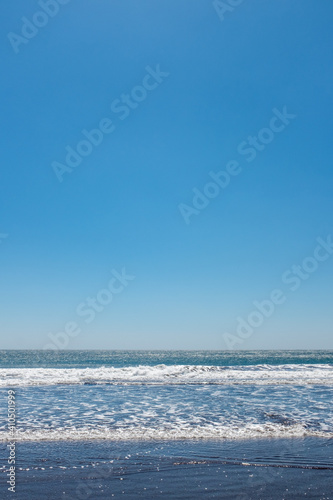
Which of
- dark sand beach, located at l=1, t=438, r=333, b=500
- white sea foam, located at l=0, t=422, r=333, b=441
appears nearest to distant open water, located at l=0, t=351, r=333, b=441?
white sea foam, located at l=0, t=422, r=333, b=441

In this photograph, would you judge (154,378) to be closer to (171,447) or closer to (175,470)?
(171,447)

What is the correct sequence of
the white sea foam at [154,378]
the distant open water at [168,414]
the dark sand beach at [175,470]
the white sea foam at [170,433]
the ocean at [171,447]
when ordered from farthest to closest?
1. the white sea foam at [154,378]
2. the distant open water at [168,414]
3. the white sea foam at [170,433]
4. the ocean at [171,447]
5. the dark sand beach at [175,470]

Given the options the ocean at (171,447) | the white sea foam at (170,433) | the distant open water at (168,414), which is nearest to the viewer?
the ocean at (171,447)

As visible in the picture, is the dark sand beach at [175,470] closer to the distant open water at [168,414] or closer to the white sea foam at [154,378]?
the distant open water at [168,414]

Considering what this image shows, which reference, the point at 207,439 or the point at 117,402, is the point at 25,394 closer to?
the point at 117,402

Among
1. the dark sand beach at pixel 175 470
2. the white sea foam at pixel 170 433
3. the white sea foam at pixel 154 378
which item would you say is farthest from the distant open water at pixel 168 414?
the white sea foam at pixel 154 378

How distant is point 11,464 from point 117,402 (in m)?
9.36

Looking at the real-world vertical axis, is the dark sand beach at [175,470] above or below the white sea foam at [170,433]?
above

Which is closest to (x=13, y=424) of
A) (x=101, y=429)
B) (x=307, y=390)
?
(x=101, y=429)

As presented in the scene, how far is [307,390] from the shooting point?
2206cm

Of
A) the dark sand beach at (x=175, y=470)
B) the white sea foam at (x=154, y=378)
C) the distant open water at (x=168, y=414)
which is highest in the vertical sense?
the dark sand beach at (x=175, y=470)

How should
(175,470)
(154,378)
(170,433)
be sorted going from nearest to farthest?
(175,470) < (170,433) < (154,378)

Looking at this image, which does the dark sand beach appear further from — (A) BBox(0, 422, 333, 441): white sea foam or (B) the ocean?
(A) BBox(0, 422, 333, 441): white sea foam

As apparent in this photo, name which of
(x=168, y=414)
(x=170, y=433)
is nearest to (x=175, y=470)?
(x=170, y=433)
